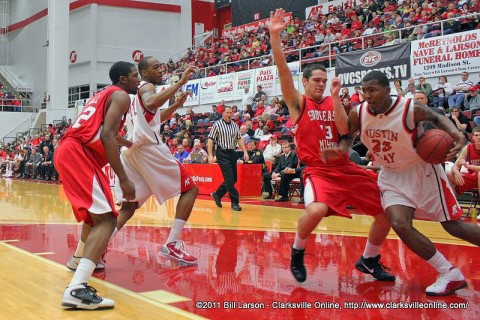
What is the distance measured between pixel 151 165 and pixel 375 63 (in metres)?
10.9

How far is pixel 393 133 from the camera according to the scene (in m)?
3.95

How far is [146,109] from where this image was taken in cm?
491

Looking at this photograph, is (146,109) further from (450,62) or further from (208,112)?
(208,112)

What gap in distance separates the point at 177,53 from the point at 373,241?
30.0 m

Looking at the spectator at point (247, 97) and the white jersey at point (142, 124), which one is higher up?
the spectator at point (247, 97)

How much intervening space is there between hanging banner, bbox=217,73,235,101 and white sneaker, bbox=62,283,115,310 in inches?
660

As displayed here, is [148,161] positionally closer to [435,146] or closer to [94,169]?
[94,169]

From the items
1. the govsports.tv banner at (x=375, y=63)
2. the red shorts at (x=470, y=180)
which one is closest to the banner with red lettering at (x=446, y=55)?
the govsports.tv banner at (x=375, y=63)

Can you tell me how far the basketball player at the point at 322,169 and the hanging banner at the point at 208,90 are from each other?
1639 centimetres

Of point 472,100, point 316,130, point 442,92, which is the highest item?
point 442,92

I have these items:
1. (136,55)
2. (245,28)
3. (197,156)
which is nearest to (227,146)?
(197,156)

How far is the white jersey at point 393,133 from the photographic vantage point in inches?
154

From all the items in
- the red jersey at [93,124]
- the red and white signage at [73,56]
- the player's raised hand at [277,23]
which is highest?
the red and white signage at [73,56]

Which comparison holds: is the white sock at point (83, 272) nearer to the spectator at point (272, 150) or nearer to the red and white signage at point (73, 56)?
the spectator at point (272, 150)
